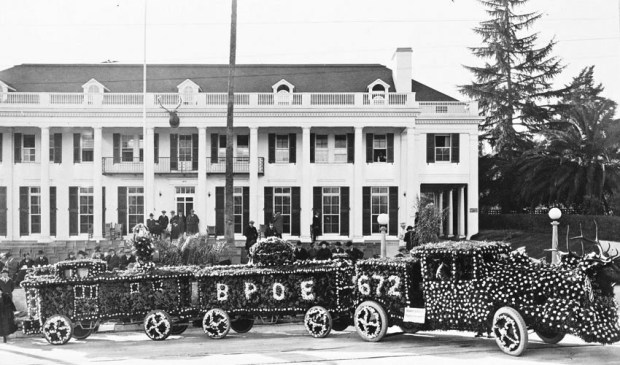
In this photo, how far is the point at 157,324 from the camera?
14.1m

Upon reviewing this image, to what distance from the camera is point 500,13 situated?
27.8 meters

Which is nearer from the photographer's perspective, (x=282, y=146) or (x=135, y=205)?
(x=135, y=205)

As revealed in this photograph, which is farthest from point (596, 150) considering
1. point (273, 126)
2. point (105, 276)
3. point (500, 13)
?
point (105, 276)

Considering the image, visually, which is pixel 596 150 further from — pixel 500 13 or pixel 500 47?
pixel 500 13

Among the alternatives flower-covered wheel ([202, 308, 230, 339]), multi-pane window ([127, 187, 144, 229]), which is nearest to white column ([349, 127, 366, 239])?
multi-pane window ([127, 187, 144, 229])

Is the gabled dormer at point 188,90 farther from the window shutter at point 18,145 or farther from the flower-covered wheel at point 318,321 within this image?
the flower-covered wheel at point 318,321

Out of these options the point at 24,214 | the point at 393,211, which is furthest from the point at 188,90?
the point at 393,211

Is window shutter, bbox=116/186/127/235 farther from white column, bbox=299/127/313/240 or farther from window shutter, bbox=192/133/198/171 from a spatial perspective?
white column, bbox=299/127/313/240

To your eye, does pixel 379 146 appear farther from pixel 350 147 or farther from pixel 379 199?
pixel 379 199

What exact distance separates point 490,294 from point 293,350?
3.34 meters

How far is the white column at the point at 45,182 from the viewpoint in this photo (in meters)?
38.1

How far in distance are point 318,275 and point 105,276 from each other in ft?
12.9

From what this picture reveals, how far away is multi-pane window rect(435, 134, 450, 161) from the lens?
4084cm

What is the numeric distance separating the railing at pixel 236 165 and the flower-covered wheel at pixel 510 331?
2840 centimetres
